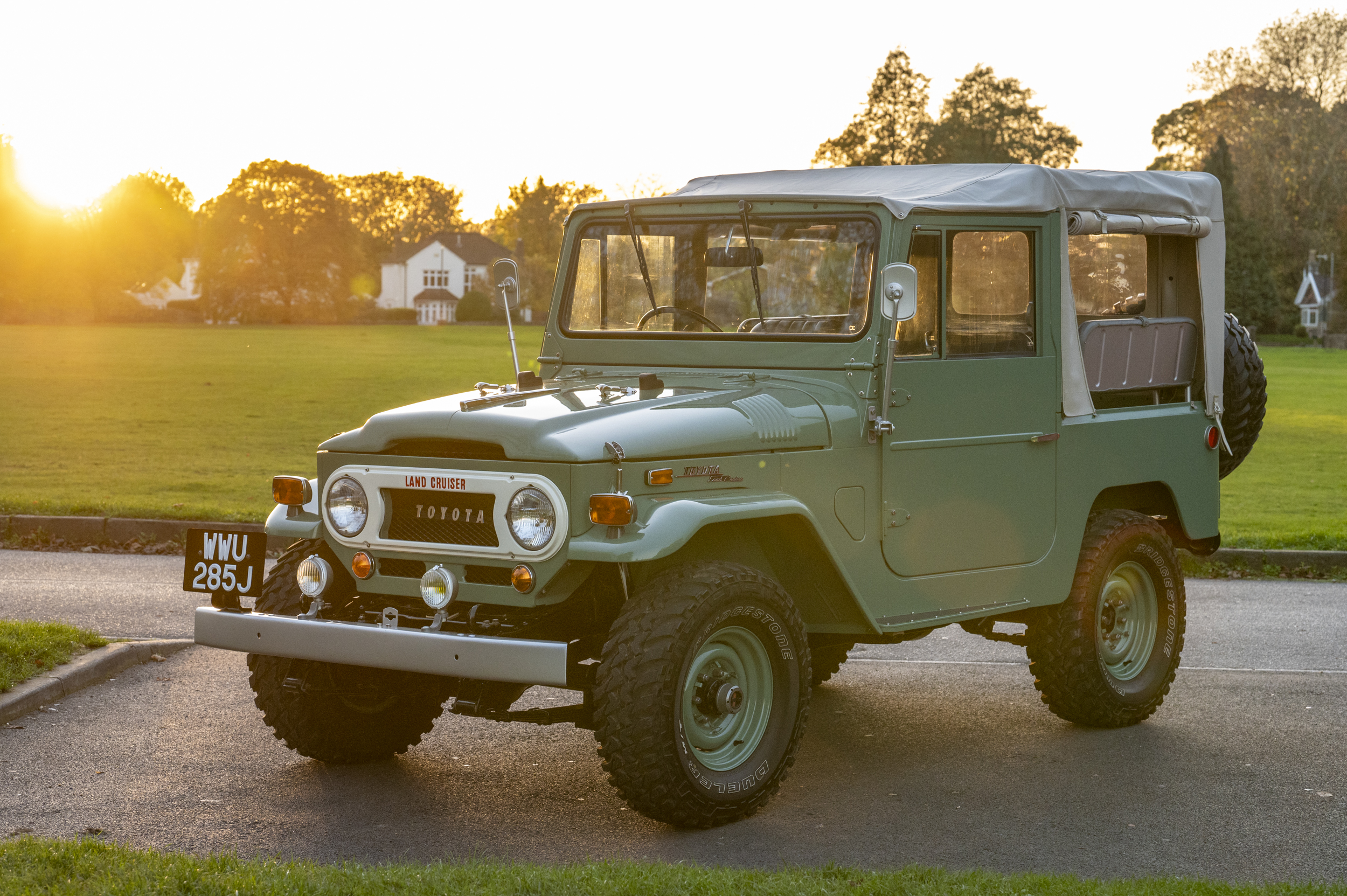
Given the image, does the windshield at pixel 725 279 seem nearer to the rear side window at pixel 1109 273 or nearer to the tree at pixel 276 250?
the rear side window at pixel 1109 273

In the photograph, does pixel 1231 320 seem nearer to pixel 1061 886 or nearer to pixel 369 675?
pixel 1061 886

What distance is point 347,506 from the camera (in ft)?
19.0

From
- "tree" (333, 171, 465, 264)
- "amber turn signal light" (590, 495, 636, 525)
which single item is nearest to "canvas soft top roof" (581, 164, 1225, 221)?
"amber turn signal light" (590, 495, 636, 525)

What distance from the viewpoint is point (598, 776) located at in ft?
21.0

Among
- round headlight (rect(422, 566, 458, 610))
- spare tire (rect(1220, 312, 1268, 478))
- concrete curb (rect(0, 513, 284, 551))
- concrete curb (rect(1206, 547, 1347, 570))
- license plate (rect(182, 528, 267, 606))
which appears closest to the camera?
round headlight (rect(422, 566, 458, 610))

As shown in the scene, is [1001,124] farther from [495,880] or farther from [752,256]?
[495,880]

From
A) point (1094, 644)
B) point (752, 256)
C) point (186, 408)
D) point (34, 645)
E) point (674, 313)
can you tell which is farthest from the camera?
point (186, 408)

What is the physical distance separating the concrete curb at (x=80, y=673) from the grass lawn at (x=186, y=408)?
462 centimetres

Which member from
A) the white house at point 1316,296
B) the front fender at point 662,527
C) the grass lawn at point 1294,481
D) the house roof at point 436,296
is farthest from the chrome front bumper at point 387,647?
the house roof at point 436,296

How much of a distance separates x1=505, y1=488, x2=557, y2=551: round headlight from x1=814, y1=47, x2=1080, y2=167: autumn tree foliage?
73984mm

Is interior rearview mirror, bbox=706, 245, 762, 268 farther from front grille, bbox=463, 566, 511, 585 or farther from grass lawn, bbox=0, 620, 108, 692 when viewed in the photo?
grass lawn, bbox=0, 620, 108, 692

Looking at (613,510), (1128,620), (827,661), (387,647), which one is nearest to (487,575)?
(387,647)

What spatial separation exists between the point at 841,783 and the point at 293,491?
2.53 m

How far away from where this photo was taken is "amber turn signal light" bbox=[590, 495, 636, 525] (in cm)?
517
